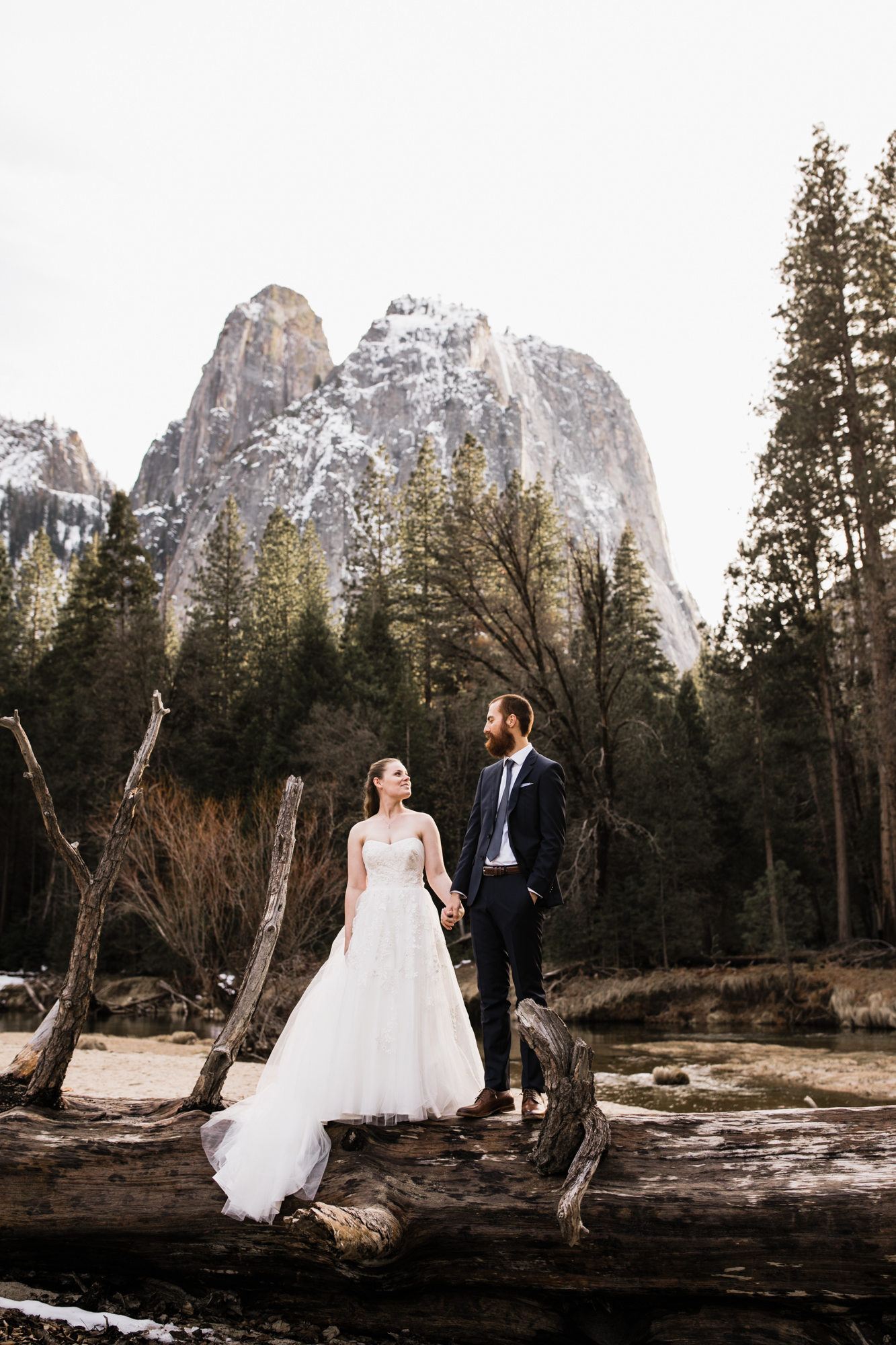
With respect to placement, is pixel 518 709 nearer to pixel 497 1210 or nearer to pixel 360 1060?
pixel 360 1060

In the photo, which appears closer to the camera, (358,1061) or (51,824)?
(358,1061)

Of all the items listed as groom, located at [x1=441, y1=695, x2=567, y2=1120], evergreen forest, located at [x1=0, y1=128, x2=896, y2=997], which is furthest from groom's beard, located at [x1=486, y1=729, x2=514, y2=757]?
evergreen forest, located at [x1=0, y1=128, x2=896, y2=997]

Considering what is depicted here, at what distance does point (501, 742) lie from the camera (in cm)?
498

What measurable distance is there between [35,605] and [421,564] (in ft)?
72.6

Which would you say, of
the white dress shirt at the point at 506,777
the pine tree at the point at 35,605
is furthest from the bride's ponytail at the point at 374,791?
the pine tree at the point at 35,605

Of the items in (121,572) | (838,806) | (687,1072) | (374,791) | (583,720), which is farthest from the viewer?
(121,572)

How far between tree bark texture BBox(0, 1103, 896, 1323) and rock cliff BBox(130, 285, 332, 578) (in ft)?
499

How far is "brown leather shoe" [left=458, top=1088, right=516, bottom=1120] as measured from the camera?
4.32 m

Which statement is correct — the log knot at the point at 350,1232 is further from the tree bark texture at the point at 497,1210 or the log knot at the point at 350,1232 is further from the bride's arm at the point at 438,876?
the bride's arm at the point at 438,876

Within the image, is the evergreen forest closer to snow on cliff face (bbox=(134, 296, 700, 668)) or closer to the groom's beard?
the groom's beard

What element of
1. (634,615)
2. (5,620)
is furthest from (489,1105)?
(5,620)

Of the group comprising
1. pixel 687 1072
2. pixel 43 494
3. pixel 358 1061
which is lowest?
pixel 687 1072

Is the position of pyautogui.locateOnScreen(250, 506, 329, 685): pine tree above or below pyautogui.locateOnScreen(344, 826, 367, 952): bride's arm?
above

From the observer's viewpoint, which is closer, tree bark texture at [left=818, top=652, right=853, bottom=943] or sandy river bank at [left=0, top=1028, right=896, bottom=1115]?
sandy river bank at [left=0, top=1028, right=896, bottom=1115]
